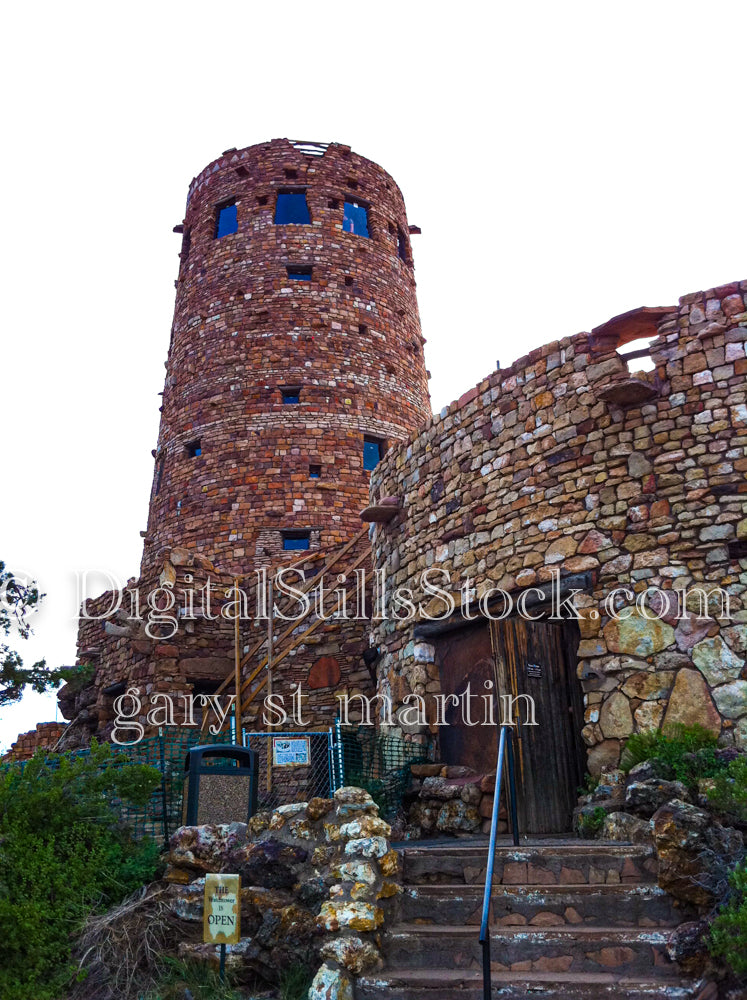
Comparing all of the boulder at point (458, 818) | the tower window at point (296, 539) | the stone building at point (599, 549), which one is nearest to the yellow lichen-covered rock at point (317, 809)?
the boulder at point (458, 818)

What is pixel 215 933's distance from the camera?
5449mm

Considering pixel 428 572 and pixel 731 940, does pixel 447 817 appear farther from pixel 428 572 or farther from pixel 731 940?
pixel 731 940

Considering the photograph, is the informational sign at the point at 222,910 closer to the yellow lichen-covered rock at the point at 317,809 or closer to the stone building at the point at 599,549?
the yellow lichen-covered rock at the point at 317,809

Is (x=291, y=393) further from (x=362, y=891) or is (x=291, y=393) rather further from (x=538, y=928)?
(x=538, y=928)

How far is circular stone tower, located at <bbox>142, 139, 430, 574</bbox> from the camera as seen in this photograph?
18281 millimetres

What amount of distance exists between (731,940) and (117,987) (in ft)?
12.7

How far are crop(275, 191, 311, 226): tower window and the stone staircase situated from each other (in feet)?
56.0

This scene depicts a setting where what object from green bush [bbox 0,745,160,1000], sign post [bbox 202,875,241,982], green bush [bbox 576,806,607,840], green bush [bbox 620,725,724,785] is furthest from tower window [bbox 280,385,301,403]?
sign post [bbox 202,875,241,982]

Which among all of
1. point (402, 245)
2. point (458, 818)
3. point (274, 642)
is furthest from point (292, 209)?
point (458, 818)

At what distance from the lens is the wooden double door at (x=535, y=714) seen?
8.52 meters

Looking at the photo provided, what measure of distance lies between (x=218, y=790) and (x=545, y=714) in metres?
3.27

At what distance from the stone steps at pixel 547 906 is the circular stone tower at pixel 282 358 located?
11.7 m

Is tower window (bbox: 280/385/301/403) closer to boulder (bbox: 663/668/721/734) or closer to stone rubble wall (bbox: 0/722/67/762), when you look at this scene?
stone rubble wall (bbox: 0/722/67/762)

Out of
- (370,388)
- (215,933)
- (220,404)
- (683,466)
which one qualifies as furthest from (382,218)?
(215,933)
